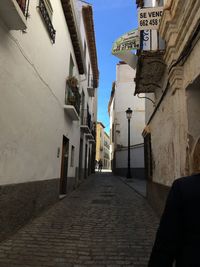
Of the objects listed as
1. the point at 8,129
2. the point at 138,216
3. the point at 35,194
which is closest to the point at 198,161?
the point at 8,129

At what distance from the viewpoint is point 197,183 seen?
1688mm

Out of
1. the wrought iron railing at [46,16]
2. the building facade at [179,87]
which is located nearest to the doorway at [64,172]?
the wrought iron railing at [46,16]

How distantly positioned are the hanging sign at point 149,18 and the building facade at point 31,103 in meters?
2.49

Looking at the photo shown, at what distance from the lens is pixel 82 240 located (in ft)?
16.2

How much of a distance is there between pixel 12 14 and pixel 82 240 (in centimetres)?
407

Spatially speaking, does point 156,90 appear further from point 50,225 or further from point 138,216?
point 50,225

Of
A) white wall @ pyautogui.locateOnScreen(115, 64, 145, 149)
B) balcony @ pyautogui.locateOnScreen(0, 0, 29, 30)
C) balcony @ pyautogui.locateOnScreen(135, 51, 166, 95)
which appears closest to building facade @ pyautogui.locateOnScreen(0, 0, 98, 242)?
balcony @ pyautogui.locateOnScreen(0, 0, 29, 30)

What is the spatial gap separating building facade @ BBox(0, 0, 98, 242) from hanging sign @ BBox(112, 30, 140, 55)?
2015 mm

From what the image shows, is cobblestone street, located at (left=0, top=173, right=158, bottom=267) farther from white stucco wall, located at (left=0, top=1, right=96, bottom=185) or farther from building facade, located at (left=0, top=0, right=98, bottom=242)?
white stucco wall, located at (left=0, top=1, right=96, bottom=185)

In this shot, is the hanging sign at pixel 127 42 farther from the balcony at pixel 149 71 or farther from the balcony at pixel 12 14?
the balcony at pixel 12 14

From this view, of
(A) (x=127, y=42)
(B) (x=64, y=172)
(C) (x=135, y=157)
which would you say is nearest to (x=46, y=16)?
(A) (x=127, y=42)

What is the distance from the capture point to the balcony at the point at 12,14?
416 cm

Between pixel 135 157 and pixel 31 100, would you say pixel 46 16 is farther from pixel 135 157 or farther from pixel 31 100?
pixel 135 157

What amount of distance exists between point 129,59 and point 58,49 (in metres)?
2.58
